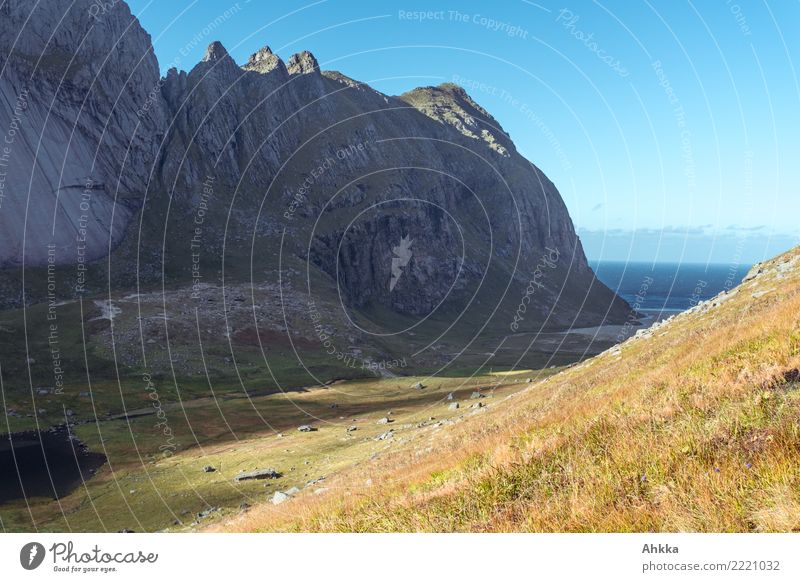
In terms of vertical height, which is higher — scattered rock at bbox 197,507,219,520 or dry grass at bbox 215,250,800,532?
dry grass at bbox 215,250,800,532

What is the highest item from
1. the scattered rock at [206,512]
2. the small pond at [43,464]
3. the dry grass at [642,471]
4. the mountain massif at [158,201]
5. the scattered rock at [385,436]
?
the mountain massif at [158,201]

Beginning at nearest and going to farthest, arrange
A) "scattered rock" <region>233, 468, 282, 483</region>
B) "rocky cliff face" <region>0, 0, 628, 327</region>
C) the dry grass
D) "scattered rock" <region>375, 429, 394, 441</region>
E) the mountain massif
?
1. the dry grass
2. "scattered rock" <region>233, 468, 282, 483</region>
3. "scattered rock" <region>375, 429, 394, 441</region>
4. the mountain massif
5. "rocky cliff face" <region>0, 0, 628, 327</region>

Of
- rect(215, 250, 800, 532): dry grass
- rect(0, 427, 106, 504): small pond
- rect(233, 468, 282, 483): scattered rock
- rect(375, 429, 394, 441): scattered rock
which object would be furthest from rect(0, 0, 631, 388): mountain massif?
rect(215, 250, 800, 532): dry grass

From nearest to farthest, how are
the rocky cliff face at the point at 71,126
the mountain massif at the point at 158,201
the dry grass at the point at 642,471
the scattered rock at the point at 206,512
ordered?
1. the dry grass at the point at 642,471
2. the scattered rock at the point at 206,512
3. the mountain massif at the point at 158,201
4. the rocky cliff face at the point at 71,126

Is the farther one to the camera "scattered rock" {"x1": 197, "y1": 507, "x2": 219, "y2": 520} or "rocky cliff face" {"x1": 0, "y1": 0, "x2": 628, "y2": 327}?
"rocky cliff face" {"x1": 0, "y1": 0, "x2": 628, "y2": 327}

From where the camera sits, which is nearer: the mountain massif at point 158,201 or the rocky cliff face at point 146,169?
the mountain massif at point 158,201

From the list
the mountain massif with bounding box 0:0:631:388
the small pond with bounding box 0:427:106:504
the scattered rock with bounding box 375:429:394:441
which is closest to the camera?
the scattered rock with bounding box 375:429:394:441

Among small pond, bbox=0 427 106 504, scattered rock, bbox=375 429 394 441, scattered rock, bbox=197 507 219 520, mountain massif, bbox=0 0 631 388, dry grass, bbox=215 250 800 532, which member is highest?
mountain massif, bbox=0 0 631 388

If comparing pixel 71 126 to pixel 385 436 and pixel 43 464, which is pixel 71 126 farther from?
pixel 385 436

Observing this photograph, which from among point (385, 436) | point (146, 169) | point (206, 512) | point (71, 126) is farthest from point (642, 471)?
point (146, 169)

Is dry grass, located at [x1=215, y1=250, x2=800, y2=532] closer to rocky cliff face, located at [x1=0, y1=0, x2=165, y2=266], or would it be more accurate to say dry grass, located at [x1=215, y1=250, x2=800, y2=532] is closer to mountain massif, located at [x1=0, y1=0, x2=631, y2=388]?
mountain massif, located at [x1=0, y1=0, x2=631, y2=388]

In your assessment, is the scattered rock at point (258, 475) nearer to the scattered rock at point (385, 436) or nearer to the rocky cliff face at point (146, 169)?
the scattered rock at point (385, 436)

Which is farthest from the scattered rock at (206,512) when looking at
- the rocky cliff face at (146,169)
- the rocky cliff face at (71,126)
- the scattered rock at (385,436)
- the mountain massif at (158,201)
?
the rocky cliff face at (71,126)
